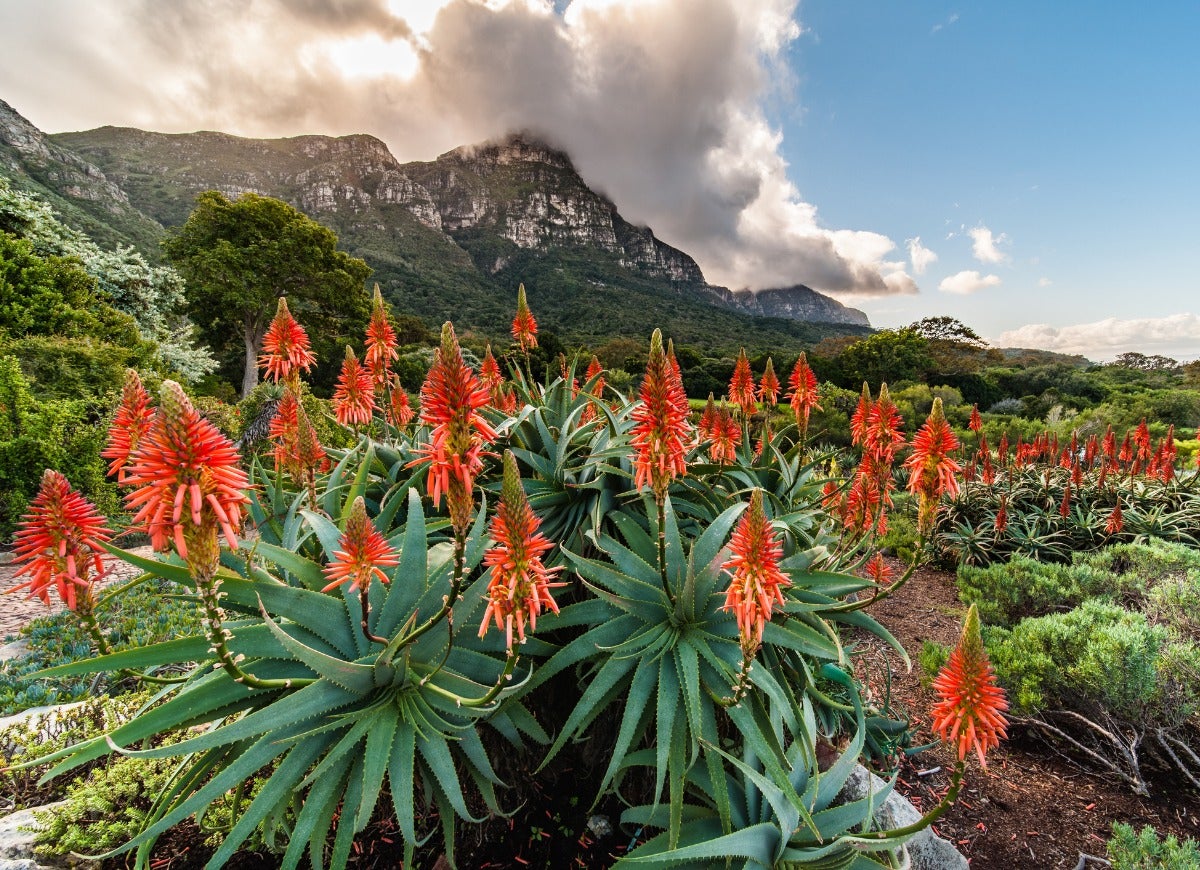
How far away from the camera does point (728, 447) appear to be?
3639 millimetres

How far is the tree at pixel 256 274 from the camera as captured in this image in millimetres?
25953

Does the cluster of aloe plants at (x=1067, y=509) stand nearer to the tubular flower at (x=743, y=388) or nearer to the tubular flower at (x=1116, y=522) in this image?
the tubular flower at (x=1116, y=522)

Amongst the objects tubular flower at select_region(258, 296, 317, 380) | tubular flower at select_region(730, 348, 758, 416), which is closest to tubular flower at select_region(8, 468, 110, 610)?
tubular flower at select_region(258, 296, 317, 380)

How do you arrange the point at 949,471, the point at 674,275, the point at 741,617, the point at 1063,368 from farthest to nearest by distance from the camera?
1. the point at 674,275
2. the point at 1063,368
3. the point at 949,471
4. the point at 741,617

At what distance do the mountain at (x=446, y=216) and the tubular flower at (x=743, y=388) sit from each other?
4640 cm

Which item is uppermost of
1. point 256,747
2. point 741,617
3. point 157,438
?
point 157,438

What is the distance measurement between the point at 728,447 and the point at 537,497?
1.54 meters

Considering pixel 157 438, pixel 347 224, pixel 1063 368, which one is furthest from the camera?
pixel 347 224

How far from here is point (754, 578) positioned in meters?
1.78

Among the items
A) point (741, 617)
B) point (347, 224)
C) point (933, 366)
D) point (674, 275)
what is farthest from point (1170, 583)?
point (674, 275)

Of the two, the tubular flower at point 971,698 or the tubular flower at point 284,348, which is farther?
the tubular flower at point 284,348

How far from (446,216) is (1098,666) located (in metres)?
138

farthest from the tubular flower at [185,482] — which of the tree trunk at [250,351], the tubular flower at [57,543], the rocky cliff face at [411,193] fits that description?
the rocky cliff face at [411,193]

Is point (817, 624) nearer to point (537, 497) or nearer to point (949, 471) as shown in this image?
point (949, 471)
